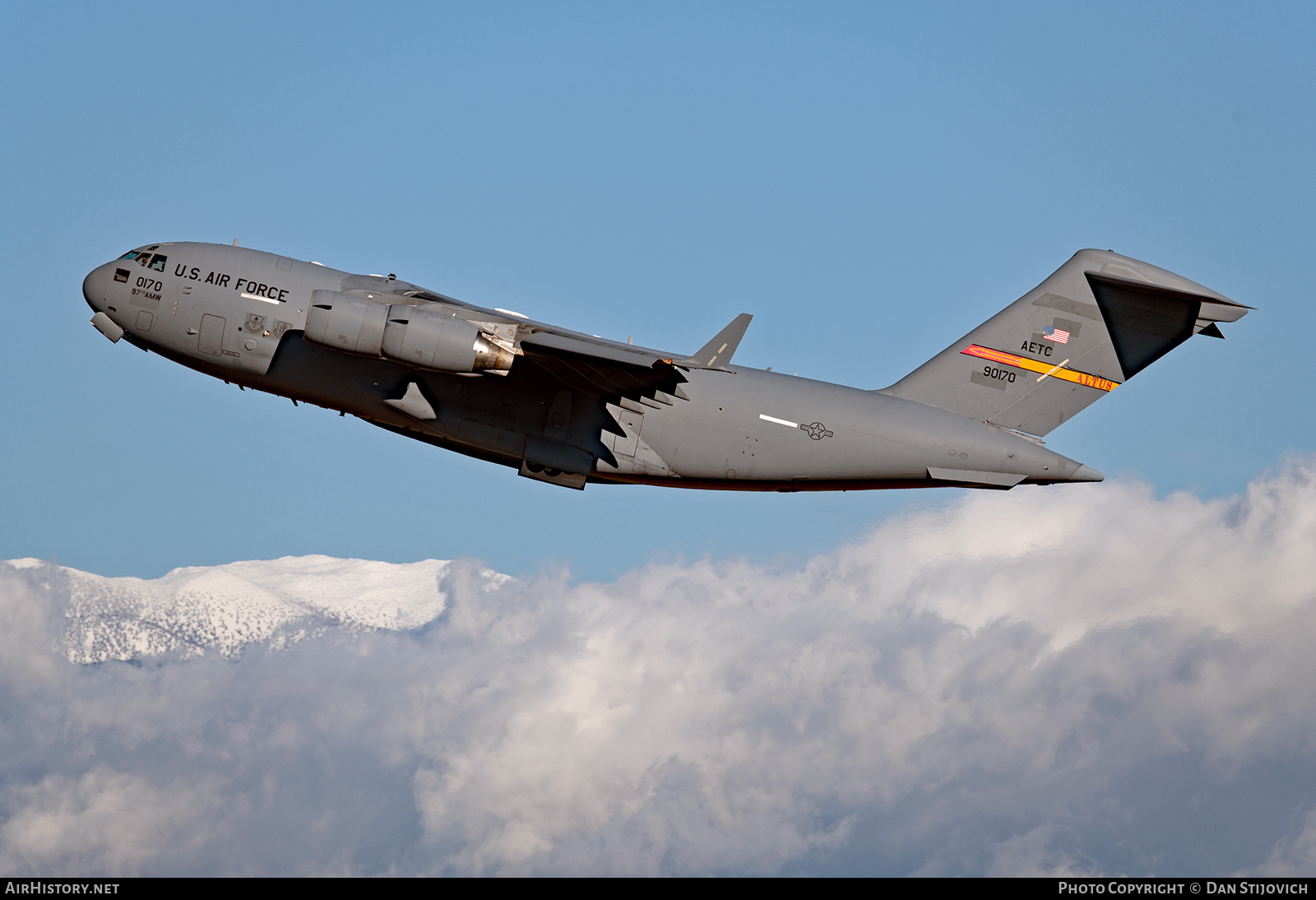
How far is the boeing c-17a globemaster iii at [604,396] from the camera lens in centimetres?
1584

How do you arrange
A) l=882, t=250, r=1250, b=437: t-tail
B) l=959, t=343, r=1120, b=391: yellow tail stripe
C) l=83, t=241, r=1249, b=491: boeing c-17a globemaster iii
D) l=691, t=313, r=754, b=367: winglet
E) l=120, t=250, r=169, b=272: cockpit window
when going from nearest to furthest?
l=691, t=313, r=754, b=367: winglet → l=83, t=241, r=1249, b=491: boeing c-17a globemaster iii → l=120, t=250, r=169, b=272: cockpit window → l=882, t=250, r=1250, b=437: t-tail → l=959, t=343, r=1120, b=391: yellow tail stripe

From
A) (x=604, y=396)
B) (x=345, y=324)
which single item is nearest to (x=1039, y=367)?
(x=604, y=396)

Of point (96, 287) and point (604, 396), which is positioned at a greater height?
point (96, 287)

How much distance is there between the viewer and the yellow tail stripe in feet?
57.5

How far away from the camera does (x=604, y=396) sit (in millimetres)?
15984

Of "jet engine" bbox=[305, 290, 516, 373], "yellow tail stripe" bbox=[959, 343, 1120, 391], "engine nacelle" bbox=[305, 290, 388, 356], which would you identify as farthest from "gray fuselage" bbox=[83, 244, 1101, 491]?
"yellow tail stripe" bbox=[959, 343, 1120, 391]

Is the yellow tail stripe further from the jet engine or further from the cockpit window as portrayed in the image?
the cockpit window

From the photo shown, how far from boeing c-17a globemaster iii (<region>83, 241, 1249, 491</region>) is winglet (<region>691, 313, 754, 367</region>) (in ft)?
2.47

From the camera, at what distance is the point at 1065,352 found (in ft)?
A: 57.7

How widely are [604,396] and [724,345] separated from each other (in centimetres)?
231

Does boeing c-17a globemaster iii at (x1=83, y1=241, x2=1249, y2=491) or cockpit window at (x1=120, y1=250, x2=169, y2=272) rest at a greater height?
cockpit window at (x1=120, y1=250, x2=169, y2=272)

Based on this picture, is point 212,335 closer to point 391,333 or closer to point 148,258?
point 148,258
